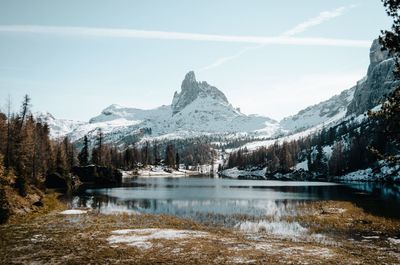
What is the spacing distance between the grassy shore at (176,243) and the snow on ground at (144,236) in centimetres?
9

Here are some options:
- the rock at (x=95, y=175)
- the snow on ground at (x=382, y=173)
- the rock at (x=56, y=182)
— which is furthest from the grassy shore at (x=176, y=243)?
the snow on ground at (x=382, y=173)

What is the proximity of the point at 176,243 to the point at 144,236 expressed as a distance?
4.87m

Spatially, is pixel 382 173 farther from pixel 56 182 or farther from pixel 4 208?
pixel 4 208

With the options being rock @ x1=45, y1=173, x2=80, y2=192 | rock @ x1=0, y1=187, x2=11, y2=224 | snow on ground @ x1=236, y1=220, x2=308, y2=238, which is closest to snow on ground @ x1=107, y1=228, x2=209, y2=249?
snow on ground @ x1=236, y1=220, x2=308, y2=238

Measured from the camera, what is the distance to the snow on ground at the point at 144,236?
3612 centimetres

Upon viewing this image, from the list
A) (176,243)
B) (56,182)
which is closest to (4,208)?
(176,243)

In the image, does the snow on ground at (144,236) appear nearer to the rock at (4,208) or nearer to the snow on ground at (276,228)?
the snow on ground at (276,228)

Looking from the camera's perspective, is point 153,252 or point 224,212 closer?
point 153,252

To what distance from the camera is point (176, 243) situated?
36500 mm

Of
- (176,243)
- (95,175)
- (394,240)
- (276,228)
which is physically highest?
(95,175)

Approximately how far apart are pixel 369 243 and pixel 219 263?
776 inches

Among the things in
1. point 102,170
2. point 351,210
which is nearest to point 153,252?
point 351,210

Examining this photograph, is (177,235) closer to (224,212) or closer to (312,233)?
(312,233)

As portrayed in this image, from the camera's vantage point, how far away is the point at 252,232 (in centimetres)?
4616
